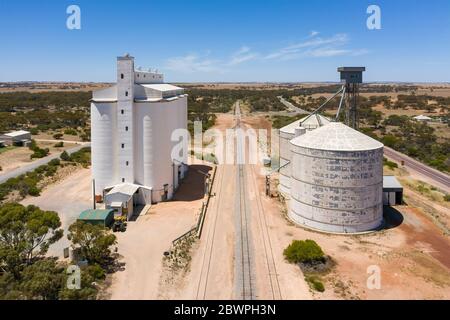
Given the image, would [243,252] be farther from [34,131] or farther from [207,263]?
[34,131]

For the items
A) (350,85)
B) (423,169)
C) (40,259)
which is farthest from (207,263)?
(423,169)

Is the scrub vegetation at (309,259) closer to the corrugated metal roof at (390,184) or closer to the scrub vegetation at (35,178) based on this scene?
the corrugated metal roof at (390,184)

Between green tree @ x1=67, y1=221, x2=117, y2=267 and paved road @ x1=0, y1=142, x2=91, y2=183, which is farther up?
paved road @ x1=0, y1=142, x2=91, y2=183

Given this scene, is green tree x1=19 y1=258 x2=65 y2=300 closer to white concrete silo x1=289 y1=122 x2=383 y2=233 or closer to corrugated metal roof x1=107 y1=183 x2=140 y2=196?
corrugated metal roof x1=107 y1=183 x2=140 y2=196

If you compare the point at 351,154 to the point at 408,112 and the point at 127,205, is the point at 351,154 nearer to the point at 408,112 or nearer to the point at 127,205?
the point at 127,205

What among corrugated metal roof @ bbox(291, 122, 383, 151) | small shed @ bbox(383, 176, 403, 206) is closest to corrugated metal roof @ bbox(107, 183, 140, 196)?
corrugated metal roof @ bbox(291, 122, 383, 151)
